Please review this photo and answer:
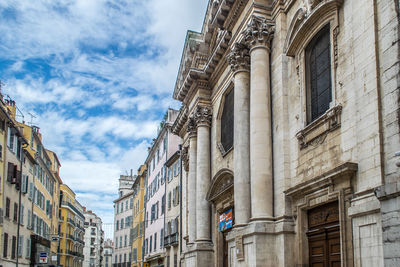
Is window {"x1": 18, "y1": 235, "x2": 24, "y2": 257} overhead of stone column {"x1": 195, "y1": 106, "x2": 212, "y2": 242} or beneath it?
beneath

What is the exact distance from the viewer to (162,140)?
48.1 meters

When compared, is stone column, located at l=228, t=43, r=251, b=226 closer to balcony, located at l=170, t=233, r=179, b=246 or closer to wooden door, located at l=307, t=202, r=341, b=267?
wooden door, located at l=307, t=202, r=341, b=267

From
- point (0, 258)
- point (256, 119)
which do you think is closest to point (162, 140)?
point (0, 258)

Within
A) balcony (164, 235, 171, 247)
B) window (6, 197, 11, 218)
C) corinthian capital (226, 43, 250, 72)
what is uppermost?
corinthian capital (226, 43, 250, 72)

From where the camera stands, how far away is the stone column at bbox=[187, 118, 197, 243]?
86.6 feet

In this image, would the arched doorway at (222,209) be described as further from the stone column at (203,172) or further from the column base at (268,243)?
the column base at (268,243)

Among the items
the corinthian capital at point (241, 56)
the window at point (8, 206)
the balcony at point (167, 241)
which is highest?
the corinthian capital at point (241, 56)

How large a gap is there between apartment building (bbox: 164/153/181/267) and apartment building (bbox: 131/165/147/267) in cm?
1522

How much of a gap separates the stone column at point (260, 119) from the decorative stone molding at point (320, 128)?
1901 mm

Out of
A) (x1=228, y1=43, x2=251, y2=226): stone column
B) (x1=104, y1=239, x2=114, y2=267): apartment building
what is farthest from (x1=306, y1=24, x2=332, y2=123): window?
(x1=104, y1=239, x2=114, y2=267): apartment building

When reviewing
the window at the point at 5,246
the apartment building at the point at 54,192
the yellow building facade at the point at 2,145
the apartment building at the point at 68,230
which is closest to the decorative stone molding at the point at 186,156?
the yellow building facade at the point at 2,145

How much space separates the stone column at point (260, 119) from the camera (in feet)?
55.0

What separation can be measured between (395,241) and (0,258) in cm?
2790

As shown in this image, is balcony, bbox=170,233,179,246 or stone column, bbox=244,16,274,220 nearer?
stone column, bbox=244,16,274,220
